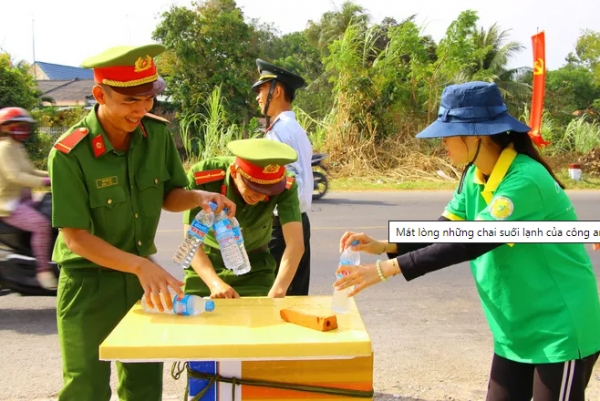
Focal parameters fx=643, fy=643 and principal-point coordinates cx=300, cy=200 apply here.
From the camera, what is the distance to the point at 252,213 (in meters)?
2.94

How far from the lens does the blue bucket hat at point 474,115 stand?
218 centimetres

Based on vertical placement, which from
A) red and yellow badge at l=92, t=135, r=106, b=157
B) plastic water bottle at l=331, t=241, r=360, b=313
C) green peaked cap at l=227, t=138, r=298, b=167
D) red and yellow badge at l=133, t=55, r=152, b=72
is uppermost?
red and yellow badge at l=133, t=55, r=152, b=72

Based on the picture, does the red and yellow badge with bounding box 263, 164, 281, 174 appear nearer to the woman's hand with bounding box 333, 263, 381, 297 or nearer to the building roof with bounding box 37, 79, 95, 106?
the woman's hand with bounding box 333, 263, 381, 297

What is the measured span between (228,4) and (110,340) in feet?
64.8

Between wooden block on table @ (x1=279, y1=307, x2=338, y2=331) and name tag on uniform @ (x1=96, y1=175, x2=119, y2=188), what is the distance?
80cm

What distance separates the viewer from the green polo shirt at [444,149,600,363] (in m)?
2.12

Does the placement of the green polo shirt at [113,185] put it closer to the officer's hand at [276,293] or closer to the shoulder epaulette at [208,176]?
the shoulder epaulette at [208,176]

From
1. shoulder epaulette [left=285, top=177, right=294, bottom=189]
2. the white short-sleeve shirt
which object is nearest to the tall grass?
the white short-sleeve shirt

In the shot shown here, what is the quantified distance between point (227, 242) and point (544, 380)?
4.07 feet

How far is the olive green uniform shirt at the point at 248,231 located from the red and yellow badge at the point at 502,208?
3.66 ft

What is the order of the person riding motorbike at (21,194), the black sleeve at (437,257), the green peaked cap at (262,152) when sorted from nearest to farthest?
the black sleeve at (437,257), the green peaked cap at (262,152), the person riding motorbike at (21,194)

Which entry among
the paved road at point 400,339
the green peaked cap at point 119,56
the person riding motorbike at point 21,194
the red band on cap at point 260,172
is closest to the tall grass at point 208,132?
the paved road at point 400,339

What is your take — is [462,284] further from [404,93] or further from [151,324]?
[404,93]

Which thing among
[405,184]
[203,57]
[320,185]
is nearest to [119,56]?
[320,185]
